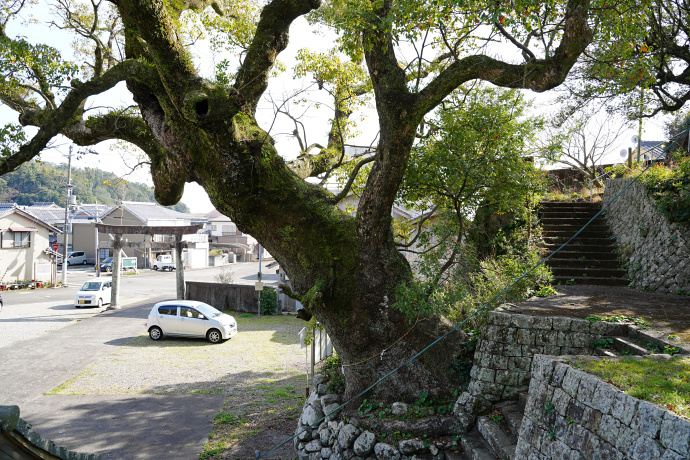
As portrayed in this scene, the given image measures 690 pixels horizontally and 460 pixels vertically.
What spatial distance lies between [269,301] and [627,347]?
16.5m

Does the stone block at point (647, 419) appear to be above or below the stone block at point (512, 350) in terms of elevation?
above

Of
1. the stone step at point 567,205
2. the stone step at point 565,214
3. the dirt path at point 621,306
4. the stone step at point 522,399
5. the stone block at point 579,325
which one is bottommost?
the stone step at point 522,399

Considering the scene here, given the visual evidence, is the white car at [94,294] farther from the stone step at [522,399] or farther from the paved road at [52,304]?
the stone step at [522,399]

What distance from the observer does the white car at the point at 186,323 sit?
1507 centimetres

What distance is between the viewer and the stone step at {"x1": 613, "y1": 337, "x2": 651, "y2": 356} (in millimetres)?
4891

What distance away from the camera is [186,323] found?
15.2 m

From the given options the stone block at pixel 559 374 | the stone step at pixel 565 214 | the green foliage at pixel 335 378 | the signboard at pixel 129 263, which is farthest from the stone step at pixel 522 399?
the signboard at pixel 129 263

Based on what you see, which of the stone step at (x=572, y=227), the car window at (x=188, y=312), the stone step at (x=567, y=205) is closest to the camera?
the stone step at (x=572, y=227)

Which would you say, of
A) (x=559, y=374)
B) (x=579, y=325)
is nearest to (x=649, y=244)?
(x=579, y=325)

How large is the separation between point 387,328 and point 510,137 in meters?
3.83

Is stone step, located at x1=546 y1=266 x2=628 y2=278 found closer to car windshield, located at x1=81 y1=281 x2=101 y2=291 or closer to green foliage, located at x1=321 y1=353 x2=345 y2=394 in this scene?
green foliage, located at x1=321 y1=353 x2=345 y2=394

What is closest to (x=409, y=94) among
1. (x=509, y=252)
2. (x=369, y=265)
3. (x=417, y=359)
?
(x=369, y=265)

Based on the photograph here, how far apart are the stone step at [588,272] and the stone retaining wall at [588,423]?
6.20 metres

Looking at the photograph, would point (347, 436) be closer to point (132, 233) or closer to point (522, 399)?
point (522, 399)
